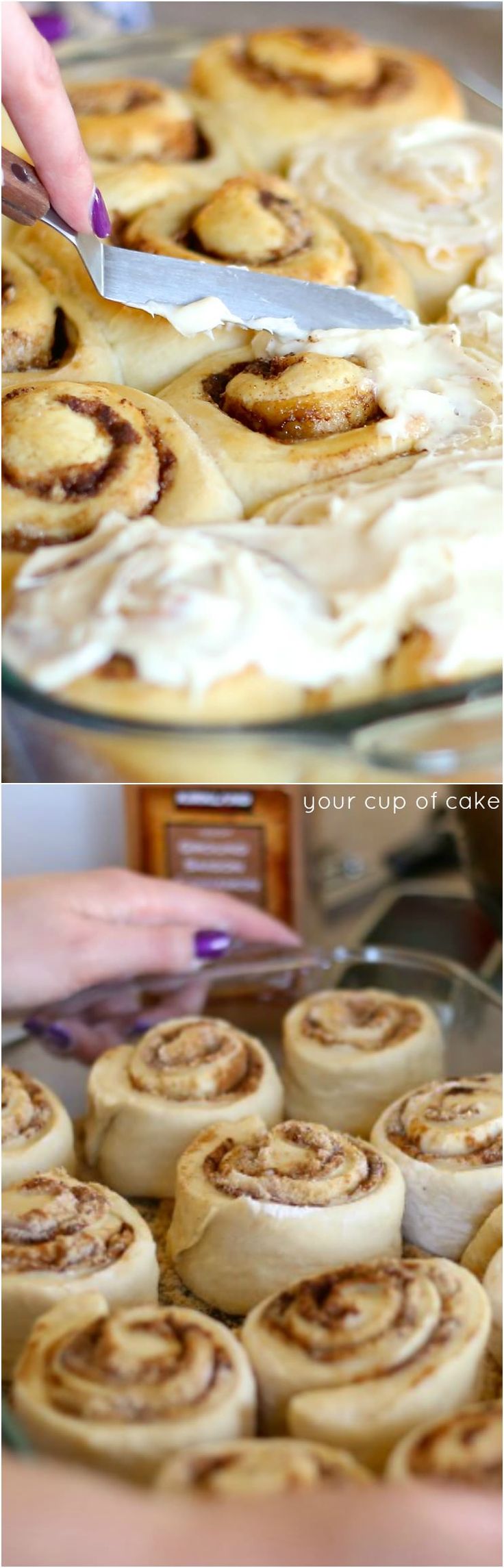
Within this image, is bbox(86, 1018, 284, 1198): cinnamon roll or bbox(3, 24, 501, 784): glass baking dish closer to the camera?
bbox(3, 24, 501, 784): glass baking dish

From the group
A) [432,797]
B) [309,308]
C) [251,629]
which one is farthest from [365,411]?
[432,797]

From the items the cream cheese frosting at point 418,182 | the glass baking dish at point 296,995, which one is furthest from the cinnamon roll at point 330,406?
the glass baking dish at point 296,995

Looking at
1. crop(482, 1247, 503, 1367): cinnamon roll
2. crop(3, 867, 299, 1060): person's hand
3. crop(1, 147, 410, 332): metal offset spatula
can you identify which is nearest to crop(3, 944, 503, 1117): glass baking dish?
→ crop(3, 867, 299, 1060): person's hand

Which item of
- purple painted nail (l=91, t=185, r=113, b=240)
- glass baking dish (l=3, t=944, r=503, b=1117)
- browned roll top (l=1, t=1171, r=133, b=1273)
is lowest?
glass baking dish (l=3, t=944, r=503, b=1117)

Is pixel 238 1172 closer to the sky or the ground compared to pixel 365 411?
closer to the ground

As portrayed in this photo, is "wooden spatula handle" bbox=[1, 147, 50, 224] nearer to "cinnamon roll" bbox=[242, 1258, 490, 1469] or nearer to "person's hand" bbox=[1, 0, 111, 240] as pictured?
"person's hand" bbox=[1, 0, 111, 240]

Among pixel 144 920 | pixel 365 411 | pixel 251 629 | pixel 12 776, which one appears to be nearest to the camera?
pixel 251 629

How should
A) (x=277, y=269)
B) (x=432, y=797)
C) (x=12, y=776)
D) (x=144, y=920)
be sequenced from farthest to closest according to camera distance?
(x=432, y=797), (x=144, y=920), (x=12, y=776), (x=277, y=269)

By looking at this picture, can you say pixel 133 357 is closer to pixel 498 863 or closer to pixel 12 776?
pixel 12 776
